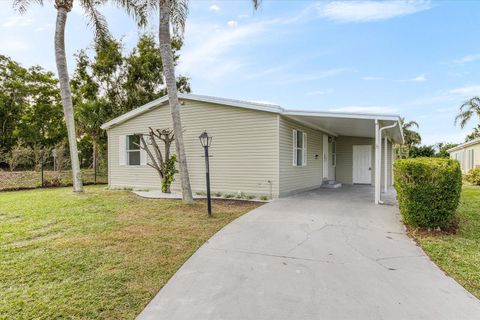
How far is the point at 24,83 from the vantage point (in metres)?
21.8

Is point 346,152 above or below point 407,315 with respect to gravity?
above

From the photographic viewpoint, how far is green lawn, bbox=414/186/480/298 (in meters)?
3.44

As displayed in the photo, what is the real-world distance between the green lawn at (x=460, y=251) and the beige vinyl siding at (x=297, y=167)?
14.9 ft

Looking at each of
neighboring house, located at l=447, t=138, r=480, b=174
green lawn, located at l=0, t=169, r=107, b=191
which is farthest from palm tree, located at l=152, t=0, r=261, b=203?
neighboring house, located at l=447, t=138, r=480, b=174

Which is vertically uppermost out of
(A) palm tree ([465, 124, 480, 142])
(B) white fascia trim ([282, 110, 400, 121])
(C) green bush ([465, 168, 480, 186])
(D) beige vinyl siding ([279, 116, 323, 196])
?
(A) palm tree ([465, 124, 480, 142])

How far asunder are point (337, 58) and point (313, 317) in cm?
1277

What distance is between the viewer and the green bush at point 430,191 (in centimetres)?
504

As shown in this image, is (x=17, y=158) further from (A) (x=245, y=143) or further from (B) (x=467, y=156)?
(B) (x=467, y=156)

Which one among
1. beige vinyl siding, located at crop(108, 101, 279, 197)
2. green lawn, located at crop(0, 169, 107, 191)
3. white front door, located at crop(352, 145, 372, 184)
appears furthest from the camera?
white front door, located at crop(352, 145, 372, 184)

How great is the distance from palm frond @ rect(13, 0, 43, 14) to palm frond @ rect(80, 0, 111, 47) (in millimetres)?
1490

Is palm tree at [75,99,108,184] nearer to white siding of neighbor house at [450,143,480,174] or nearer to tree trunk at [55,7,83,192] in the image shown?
tree trunk at [55,7,83,192]

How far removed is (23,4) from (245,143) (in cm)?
943

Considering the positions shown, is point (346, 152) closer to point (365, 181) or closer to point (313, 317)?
point (365, 181)

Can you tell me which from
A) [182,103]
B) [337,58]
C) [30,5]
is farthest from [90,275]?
[337,58]
